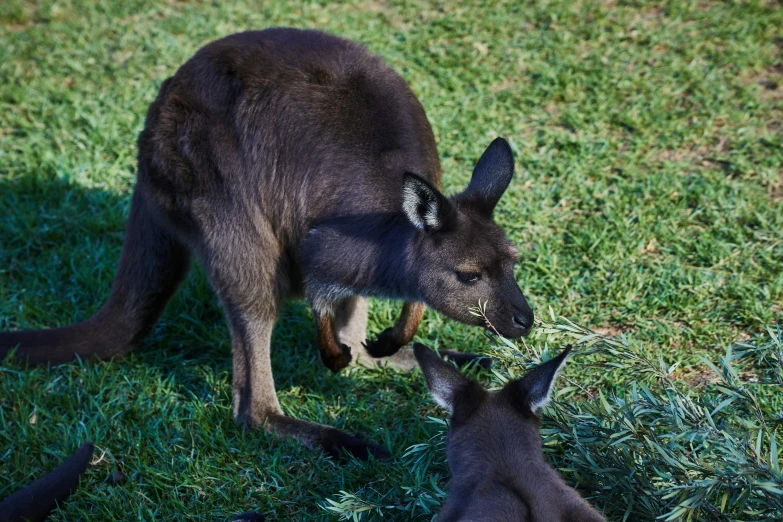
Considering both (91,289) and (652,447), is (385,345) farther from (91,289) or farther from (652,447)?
(91,289)

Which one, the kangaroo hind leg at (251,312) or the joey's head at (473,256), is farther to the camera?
the kangaroo hind leg at (251,312)

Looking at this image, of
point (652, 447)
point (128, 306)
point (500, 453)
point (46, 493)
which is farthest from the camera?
point (128, 306)

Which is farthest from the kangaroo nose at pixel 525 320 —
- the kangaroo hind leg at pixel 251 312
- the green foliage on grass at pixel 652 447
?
the kangaroo hind leg at pixel 251 312

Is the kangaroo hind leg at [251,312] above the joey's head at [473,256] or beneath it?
beneath

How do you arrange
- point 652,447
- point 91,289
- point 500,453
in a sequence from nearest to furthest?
1. point 500,453
2. point 652,447
3. point 91,289

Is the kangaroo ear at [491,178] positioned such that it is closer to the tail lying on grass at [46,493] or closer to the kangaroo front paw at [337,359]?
the kangaroo front paw at [337,359]

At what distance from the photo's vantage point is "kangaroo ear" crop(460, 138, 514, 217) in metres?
3.74

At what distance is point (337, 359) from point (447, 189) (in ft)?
5.20

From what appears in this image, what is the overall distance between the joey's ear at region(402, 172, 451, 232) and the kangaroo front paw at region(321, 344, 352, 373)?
81 cm

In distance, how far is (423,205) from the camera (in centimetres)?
357

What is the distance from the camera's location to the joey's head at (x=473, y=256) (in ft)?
11.9

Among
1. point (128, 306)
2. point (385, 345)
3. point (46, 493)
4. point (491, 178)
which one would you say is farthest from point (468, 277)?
point (46, 493)

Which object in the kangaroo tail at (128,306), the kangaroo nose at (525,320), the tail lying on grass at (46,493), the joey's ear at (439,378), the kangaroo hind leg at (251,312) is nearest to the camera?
the joey's ear at (439,378)

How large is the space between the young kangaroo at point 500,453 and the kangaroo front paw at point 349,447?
0.82 meters
